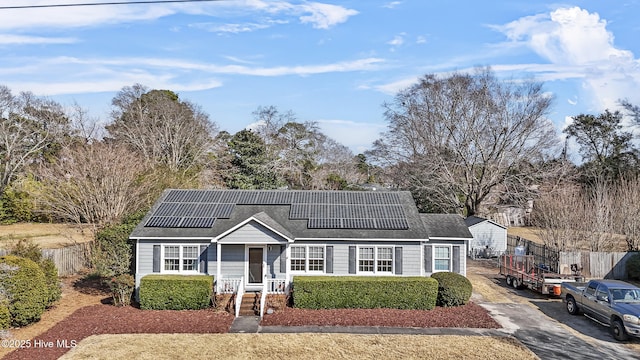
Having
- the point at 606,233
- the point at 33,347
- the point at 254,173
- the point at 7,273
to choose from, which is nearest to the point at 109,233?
the point at 7,273

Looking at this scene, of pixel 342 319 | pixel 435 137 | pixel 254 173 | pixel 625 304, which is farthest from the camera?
pixel 254 173

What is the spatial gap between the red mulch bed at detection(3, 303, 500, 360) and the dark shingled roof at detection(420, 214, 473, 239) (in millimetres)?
3745

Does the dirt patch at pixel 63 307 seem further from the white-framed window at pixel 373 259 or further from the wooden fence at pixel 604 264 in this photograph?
the wooden fence at pixel 604 264

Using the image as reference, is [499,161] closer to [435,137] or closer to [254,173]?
[435,137]

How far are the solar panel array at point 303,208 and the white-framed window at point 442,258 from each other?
96.6 inches

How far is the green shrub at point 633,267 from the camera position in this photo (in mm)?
26062

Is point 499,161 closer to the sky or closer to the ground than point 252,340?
closer to the sky

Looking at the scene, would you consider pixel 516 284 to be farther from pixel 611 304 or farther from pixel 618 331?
pixel 618 331

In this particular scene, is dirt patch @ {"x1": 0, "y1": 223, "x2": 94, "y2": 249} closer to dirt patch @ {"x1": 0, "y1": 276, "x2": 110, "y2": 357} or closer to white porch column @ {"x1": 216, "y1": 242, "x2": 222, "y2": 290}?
dirt patch @ {"x1": 0, "y1": 276, "x2": 110, "y2": 357}

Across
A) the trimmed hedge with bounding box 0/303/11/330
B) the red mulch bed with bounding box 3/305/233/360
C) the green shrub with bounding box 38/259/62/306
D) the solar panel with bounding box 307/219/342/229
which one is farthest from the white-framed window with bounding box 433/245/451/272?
the trimmed hedge with bounding box 0/303/11/330

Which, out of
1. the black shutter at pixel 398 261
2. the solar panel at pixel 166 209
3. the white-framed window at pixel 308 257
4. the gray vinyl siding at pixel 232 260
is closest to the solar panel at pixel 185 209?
the solar panel at pixel 166 209

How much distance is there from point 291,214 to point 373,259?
460cm

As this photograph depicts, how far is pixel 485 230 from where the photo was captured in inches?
1367

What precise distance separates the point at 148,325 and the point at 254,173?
1162 inches
